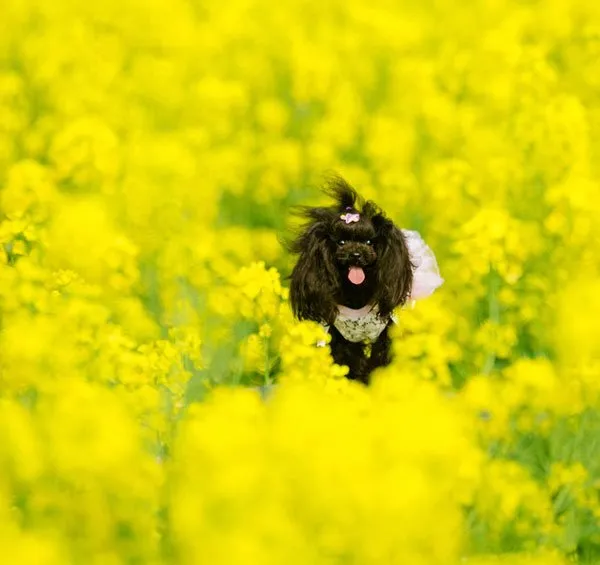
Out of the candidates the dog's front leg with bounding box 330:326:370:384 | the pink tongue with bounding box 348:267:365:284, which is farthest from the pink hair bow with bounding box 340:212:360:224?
the dog's front leg with bounding box 330:326:370:384

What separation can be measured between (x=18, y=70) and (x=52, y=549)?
8.99ft

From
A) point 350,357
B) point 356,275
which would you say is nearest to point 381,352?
point 350,357

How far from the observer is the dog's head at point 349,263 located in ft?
8.24

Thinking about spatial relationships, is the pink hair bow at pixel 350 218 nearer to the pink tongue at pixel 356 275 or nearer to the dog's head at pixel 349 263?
the dog's head at pixel 349 263

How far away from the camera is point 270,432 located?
58.3 inches

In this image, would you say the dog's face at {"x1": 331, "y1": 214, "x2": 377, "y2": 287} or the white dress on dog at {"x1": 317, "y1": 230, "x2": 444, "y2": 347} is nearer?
the dog's face at {"x1": 331, "y1": 214, "x2": 377, "y2": 287}

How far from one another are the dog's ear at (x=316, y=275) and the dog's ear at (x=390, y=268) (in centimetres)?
10

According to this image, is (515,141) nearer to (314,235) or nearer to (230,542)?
(314,235)

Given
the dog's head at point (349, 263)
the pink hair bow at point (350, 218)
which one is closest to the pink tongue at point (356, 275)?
the dog's head at point (349, 263)

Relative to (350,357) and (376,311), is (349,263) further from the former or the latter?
(350,357)

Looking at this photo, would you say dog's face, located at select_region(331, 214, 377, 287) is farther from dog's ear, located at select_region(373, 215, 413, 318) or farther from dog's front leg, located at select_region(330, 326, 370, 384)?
dog's front leg, located at select_region(330, 326, 370, 384)

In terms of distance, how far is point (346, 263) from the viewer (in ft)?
8.26

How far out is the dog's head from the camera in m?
2.51

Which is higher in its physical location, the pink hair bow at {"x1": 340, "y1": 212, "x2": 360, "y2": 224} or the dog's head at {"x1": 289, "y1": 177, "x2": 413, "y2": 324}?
the pink hair bow at {"x1": 340, "y1": 212, "x2": 360, "y2": 224}
